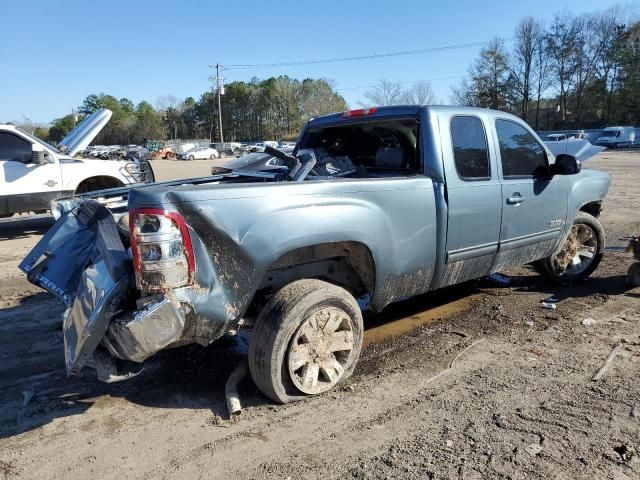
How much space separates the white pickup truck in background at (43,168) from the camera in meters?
9.01

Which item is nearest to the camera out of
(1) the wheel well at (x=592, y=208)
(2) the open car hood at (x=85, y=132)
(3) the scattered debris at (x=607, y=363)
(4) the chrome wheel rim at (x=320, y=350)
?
(4) the chrome wheel rim at (x=320, y=350)

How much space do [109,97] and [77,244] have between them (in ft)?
434

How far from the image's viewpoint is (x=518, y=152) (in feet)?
16.1

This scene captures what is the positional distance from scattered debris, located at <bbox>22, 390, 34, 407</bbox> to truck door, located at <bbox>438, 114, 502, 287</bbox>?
3059 mm

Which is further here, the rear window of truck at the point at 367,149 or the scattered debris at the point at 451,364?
the rear window of truck at the point at 367,149

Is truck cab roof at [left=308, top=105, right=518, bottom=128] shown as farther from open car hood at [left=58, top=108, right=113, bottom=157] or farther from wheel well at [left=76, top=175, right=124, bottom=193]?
wheel well at [left=76, top=175, right=124, bottom=193]

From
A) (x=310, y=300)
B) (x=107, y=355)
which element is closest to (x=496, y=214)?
(x=310, y=300)

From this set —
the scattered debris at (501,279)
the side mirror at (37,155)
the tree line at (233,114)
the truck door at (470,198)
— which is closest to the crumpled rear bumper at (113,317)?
the truck door at (470,198)

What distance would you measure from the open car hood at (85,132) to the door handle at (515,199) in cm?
706

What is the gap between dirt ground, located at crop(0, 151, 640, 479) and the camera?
2.77 meters

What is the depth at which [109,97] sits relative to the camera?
12281cm

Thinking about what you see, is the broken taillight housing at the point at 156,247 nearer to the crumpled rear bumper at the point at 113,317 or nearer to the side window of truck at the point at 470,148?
the crumpled rear bumper at the point at 113,317

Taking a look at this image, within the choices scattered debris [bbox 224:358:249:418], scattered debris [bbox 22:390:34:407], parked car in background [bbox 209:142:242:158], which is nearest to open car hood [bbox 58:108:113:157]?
scattered debris [bbox 22:390:34:407]

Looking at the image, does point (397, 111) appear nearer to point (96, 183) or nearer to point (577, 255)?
point (577, 255)
